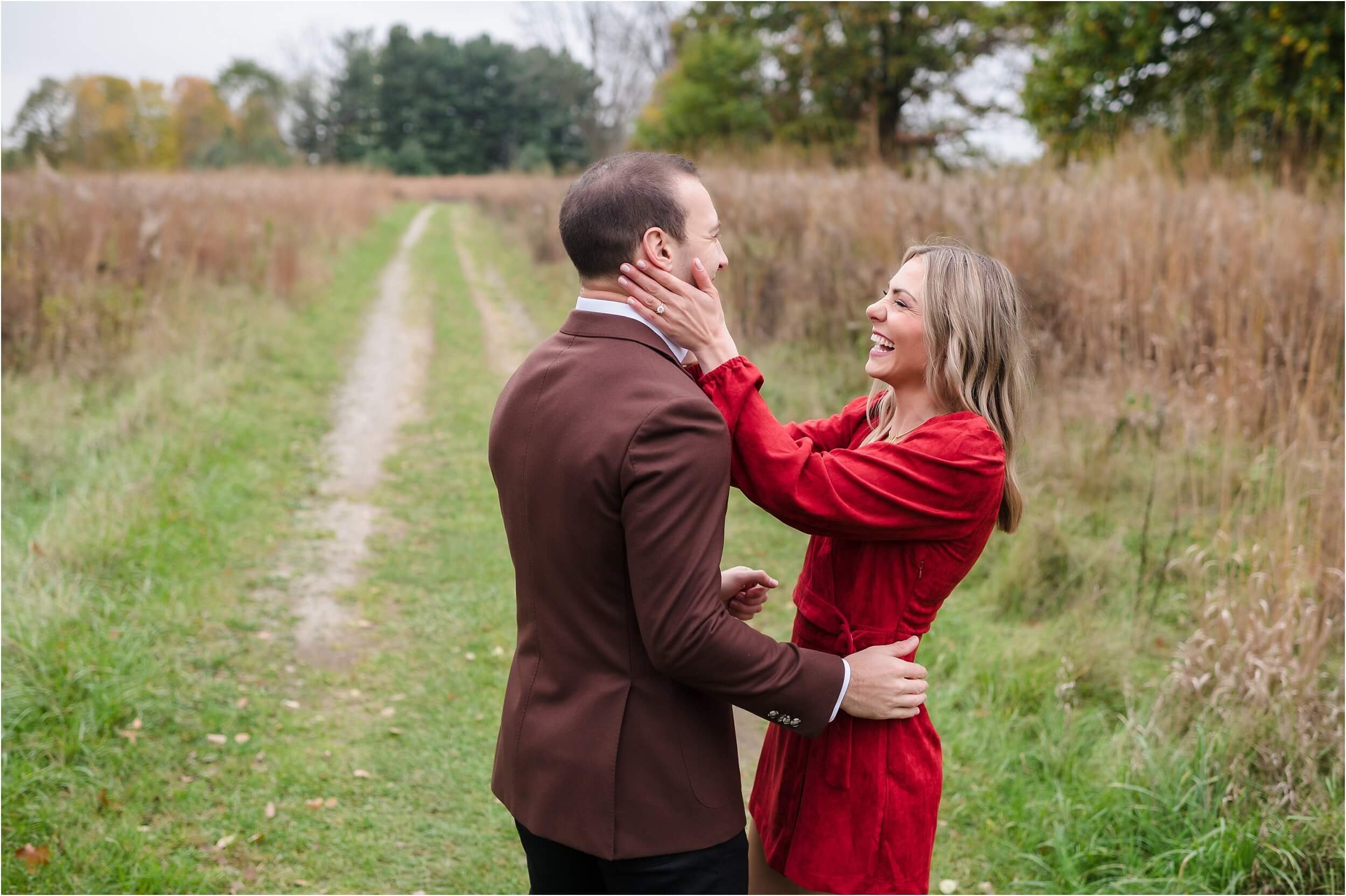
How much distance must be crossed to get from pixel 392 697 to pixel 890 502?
3469mm

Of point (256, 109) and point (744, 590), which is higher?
point (256, 109)

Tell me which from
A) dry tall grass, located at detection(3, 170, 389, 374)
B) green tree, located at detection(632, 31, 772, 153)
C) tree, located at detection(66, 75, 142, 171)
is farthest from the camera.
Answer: green tree, located at detection(632, 31, 772, 153)

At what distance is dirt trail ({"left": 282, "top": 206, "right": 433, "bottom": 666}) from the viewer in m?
5.25

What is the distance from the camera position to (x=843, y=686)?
1829mm

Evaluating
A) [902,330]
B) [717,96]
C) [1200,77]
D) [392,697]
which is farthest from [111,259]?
[717,96]

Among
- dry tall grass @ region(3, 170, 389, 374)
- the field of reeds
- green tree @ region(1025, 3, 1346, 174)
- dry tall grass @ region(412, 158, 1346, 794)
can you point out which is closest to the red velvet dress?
the field of reeds

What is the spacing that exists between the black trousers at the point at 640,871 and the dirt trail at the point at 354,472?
3.34 m

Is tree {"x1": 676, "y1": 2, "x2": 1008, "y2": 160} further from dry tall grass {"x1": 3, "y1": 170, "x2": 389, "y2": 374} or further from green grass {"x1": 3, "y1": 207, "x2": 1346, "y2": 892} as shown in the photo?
green grass {"x1": 3, "y1": 207, "x2": 1346, "y2": 892}

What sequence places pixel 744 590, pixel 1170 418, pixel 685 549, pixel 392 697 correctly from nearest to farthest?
pixel 685 549
pixel 744 590
pixel 392 697
pixel 1170 418

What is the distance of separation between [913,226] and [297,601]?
214 inches

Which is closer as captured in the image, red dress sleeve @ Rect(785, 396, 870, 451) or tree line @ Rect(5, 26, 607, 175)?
red dress sleeve @ Rect(785, 396, 870, 451)

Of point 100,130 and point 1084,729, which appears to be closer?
point 1084,729

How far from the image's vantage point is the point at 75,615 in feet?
14.7

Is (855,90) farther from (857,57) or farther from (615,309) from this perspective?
(615,309)
